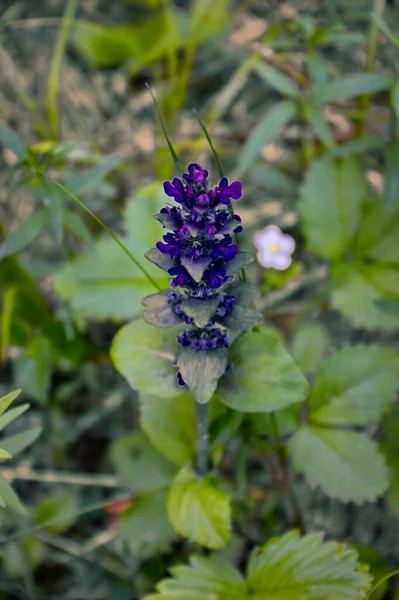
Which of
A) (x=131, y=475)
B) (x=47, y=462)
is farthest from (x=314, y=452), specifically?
Answer: (x=47, y=462)

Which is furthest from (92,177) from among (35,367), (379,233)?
(379,233)

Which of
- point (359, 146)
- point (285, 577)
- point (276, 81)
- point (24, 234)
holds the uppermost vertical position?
point (276, 81)

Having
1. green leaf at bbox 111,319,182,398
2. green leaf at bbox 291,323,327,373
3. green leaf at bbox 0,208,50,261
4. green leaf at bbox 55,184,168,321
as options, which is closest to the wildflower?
green leaf at bbox 111,319,182,398

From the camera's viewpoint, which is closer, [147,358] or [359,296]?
[147,358]

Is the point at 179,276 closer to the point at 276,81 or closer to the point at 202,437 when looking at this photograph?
the point at 202,437

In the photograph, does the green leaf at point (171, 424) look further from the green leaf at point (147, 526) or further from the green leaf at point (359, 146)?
the green leaf at point (359, 146)

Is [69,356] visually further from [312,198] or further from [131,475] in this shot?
[312,198]
